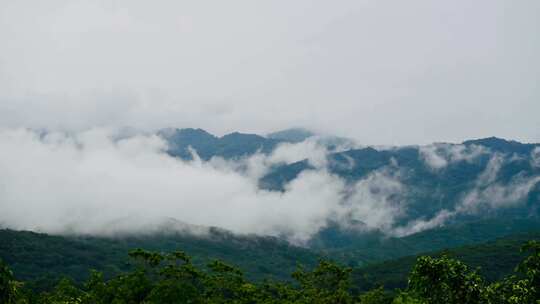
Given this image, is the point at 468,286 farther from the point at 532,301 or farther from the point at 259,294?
the point at 259,294

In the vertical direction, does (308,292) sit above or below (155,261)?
below

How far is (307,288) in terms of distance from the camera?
98688mm

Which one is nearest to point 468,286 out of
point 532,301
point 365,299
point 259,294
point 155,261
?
point 532,301

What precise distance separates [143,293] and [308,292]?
28.7 m

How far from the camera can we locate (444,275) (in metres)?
42.3

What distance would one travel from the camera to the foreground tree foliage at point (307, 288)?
140ft

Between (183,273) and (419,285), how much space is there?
58598 millimetres

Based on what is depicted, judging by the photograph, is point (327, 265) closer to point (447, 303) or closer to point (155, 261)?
point (155, 261)

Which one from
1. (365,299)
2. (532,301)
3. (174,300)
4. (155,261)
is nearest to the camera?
(532,301)

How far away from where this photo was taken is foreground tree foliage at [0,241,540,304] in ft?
140

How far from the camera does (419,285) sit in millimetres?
42969

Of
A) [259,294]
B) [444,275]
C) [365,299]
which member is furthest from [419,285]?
[259,294]

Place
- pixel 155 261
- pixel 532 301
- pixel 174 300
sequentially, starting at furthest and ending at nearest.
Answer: pixel 155 261 → pixel 174 300 → pixel 532 301

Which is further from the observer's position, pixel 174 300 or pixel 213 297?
pixel 213 297
